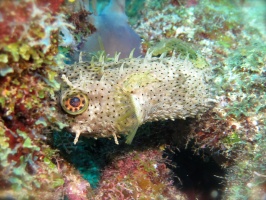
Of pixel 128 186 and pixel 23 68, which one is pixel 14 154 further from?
pixel 128 186

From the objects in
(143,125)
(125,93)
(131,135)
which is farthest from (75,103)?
(143,125)

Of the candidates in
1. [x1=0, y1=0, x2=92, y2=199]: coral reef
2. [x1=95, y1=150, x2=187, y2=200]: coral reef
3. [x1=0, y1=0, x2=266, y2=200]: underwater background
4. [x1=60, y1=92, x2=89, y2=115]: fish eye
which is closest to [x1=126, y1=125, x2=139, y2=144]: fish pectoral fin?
[x1=60, y1=92, x2=89, y2=115]: fish eye

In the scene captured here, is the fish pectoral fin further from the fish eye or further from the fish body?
the fish eye

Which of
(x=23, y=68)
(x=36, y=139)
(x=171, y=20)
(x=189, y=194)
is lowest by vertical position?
(x=189, y=194)

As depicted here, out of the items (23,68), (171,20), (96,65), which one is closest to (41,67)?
(23,68)

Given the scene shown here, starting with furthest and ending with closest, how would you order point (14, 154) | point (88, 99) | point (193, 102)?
point (193, 102)
point (88, 99)
point (14, 154)
